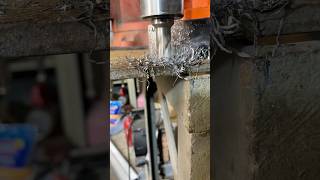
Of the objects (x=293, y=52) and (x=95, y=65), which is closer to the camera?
(x=95, y=65)

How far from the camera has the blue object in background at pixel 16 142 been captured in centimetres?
52

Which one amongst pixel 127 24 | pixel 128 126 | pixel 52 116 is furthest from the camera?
pixel 128 126

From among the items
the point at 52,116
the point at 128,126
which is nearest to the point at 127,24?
the point at 52,116

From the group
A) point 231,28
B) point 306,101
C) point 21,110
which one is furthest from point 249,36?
point 21,110

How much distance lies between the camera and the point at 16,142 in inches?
20.8

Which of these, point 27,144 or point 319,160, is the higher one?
point 27,144

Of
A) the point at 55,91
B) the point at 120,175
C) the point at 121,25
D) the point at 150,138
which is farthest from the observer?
the point at 150,138

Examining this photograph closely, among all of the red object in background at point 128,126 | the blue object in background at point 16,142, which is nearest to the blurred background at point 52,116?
the blue object in background at point 16,142

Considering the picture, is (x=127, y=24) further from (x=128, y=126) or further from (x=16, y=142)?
(x=128, y=126)

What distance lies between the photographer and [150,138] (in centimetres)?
120

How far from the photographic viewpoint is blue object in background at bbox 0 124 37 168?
0.52 meters

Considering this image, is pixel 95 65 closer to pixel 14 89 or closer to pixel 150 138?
pixel 14 89

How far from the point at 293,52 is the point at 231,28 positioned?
0.46 feet

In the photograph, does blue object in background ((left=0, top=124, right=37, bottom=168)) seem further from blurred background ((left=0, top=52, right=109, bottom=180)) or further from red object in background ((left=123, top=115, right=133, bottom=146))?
red object in background ((left=123, top=115, right=133, bottom=146))
